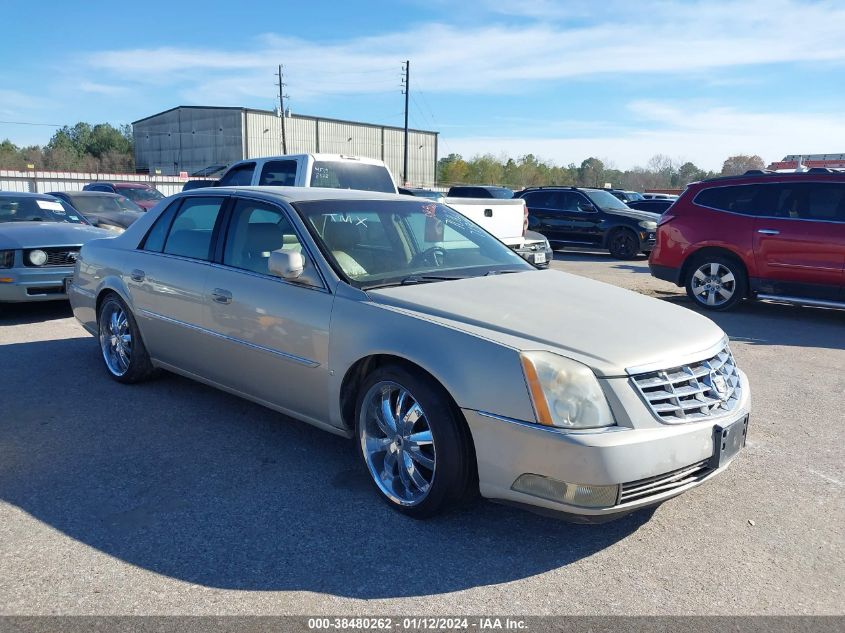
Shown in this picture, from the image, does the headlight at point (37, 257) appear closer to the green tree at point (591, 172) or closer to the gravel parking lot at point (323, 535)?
the gravel parking lot at point (323, 535)

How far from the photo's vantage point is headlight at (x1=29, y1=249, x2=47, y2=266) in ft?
26.1

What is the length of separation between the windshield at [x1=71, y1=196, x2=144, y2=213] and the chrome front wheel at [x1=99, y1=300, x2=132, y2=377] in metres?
9.50

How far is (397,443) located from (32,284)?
613 centimetres

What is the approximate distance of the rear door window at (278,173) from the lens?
9734mm

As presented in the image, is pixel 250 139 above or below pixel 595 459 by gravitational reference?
above

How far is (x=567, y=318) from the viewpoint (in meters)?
3.47

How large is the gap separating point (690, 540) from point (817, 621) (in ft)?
2.16

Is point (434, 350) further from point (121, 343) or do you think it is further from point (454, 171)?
point (454, 171)

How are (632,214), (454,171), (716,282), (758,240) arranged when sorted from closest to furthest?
1. (758,240)
2. (716,282)
3. (632,214)
4. (454,171)

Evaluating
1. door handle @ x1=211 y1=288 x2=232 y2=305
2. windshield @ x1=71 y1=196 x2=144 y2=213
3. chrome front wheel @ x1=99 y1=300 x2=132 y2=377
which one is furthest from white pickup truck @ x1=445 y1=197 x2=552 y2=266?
windshield @ x1=71 y1=196 x2=144 y2=213

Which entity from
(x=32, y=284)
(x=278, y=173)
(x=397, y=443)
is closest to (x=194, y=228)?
(x=397, y=443)

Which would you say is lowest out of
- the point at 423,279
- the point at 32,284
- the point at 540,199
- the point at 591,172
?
the point at 32,284

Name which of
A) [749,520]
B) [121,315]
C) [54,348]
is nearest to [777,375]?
[749,520]

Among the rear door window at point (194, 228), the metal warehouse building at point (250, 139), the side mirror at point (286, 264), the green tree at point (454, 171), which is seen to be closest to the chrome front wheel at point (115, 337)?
the rear door window at point (194, 228)
